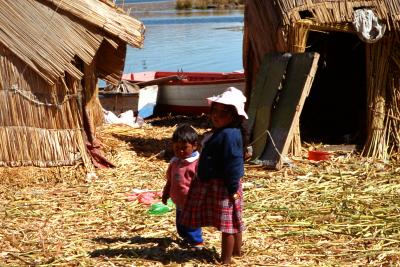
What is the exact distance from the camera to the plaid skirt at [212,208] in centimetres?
541

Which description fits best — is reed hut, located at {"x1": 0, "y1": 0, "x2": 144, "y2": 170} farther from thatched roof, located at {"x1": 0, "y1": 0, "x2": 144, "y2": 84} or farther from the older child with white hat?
the older child with white hat

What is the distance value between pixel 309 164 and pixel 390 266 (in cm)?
365

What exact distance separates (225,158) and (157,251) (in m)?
1.19

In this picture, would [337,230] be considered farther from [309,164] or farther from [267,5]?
[267,5]

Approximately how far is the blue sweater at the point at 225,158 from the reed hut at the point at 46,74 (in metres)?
3.45

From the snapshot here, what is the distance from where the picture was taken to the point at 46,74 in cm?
835

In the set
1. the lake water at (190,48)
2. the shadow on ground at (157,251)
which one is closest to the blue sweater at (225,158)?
the shadow on ground at (157,251)

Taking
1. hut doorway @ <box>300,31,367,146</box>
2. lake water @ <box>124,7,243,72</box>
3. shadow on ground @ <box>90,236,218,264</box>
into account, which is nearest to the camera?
shadow on ground @ <box>90,236,218,264</box>

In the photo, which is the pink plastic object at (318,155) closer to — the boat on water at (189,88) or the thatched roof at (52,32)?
the thatched roof at (52,32)

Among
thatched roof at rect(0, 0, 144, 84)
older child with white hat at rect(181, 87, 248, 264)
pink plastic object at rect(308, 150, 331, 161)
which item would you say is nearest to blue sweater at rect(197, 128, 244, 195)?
older child with white hat at rect(181, 87, 248, 264)

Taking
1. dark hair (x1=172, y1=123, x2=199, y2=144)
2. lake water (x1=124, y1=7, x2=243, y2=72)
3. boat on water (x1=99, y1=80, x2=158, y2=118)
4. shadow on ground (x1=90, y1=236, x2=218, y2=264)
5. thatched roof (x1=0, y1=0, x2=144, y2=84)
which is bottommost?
shadow on ground (x1=90, y1=236, x2=218, y2=264)

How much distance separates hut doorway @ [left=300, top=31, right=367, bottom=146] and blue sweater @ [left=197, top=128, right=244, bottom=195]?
6446mm

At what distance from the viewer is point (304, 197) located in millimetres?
7617

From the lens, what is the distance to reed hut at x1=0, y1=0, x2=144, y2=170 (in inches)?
330
